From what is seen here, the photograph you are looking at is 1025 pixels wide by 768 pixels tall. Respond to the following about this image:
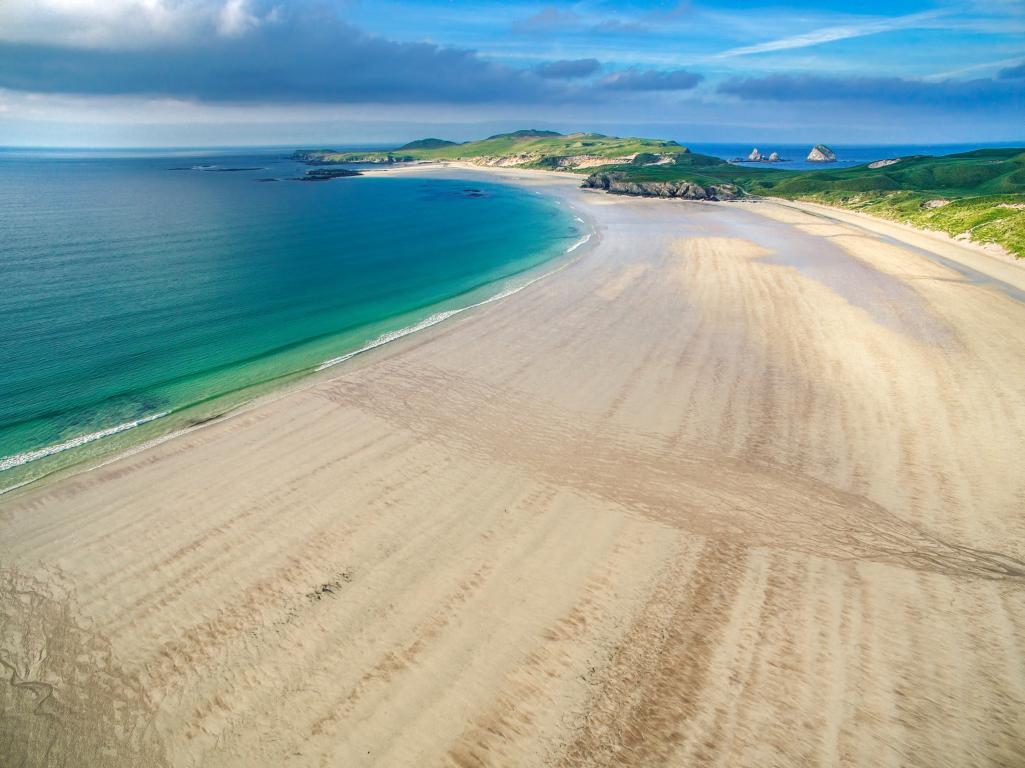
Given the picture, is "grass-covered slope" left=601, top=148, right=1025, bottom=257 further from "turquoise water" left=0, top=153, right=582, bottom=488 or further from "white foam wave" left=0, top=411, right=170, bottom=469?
"white foam wave" left=0, top=411, right=170, bottom=469

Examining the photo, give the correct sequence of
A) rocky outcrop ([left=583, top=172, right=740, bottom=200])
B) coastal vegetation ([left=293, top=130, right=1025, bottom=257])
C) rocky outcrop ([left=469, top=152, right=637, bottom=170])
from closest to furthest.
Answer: coastal vegetation ([left=293, top=130, right=1025, bottom=257])
rocky outcrop ([left=583, top=172, right=740, bottom=200])
rocky outcrop ([left=469, top=152, right=637, bottom=170])

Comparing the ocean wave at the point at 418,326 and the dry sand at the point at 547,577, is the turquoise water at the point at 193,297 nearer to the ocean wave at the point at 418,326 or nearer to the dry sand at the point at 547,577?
the ocean wave at the point at 418,326

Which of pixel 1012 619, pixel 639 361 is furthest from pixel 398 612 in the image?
pixel 639 361

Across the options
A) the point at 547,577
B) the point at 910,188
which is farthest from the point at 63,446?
the point at 910,188

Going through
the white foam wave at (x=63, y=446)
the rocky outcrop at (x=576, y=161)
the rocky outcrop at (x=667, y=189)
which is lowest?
the white foam wave at (x=63, y=446)

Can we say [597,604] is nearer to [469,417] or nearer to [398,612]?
[398,612]

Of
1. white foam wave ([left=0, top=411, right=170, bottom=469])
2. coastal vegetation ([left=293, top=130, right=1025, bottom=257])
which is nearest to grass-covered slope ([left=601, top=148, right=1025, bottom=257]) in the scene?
coastal vegetation ([left=293, top=130, right=1025, bottom=257])

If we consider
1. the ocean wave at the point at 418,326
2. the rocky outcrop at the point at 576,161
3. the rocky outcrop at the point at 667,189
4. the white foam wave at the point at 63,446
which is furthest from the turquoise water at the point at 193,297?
the rocky outcrop at the point at 576,161
